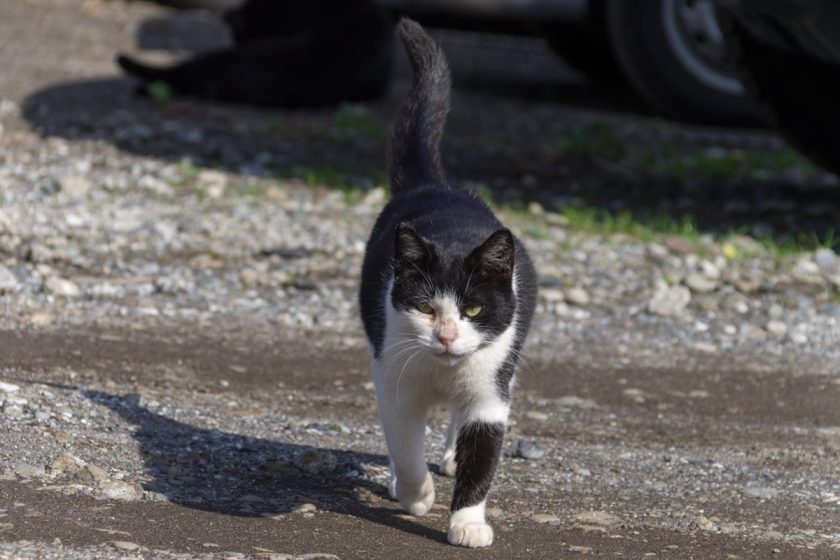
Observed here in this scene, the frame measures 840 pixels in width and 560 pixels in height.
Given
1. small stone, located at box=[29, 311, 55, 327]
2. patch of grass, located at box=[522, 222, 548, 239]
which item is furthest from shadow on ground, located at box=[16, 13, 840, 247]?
small stone, located at box=[29, 311, 55, 327]

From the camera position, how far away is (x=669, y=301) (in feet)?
18.0

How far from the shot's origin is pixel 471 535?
3.19 m

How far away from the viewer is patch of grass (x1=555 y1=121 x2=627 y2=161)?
796cm

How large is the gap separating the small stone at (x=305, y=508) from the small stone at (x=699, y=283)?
274 centimetres

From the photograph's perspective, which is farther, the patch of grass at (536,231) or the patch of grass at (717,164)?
the patch of grass at (717,164)

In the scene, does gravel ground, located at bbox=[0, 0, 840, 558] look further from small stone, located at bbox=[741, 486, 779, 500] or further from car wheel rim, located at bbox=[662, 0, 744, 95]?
car wheel rim, located at bbox=[662, 0, 744, 95]

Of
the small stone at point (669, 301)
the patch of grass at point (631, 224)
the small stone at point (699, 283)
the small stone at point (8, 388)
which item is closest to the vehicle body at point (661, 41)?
the patch of grass at point (631, 224)

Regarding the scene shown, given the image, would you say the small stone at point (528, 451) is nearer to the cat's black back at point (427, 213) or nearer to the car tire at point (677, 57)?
the cat's black back at point (427, 213)

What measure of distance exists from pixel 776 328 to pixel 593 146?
2892 millimetres

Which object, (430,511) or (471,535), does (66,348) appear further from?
(471,535)

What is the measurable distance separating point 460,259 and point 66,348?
6.08ft

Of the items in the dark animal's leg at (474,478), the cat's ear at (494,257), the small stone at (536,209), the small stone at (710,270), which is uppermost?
the cat's ear at (494,257)

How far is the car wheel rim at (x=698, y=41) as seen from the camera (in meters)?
7.71

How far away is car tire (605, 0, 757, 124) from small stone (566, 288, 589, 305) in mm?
2622
